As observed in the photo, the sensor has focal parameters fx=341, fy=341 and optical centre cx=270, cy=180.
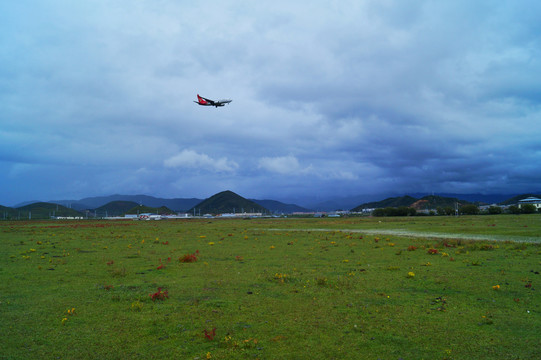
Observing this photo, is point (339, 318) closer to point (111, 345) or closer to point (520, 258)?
point (111, 345)

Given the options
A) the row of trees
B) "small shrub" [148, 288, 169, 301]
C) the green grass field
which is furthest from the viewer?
the row of trees

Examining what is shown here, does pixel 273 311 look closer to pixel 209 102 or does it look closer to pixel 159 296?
pixel 159 296

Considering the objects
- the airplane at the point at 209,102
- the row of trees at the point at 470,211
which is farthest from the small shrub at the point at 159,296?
the row of trees at the point at 470,211

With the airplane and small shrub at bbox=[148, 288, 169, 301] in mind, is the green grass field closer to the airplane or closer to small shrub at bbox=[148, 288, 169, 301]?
small shrub at bbox=[148, 288, 169, 301]

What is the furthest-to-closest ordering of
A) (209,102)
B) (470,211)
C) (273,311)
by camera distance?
(470,211)
(209,102)
(273,311)

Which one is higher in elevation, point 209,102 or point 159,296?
point 209,102

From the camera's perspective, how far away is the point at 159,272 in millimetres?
18516

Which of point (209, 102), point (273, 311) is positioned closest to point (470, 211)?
point (209, 102)

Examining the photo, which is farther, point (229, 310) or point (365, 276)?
point (365, 276)

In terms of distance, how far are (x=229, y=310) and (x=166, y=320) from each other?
2.04m

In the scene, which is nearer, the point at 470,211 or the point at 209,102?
the point at 209,102

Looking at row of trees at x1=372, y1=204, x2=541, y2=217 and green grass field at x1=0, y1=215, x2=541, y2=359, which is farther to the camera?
row of trees at x1=372, y1=204, x2=541, y2=217

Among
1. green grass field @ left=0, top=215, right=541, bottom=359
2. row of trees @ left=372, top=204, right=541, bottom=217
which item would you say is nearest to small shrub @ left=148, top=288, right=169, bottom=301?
green grass field @ left=0, top=215, right=541, bottom=359

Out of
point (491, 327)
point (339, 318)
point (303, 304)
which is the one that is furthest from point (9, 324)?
point (491, 327)
